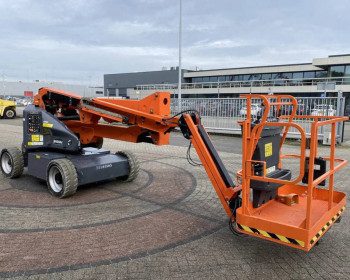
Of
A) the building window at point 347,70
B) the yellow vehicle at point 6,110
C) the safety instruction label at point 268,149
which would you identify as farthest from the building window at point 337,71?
the safety instruction label at point 268,149

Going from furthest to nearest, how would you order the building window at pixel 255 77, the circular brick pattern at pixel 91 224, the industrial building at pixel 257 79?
1. the building window at pixel 255 77
2. the industrial building at pixel 257 79
3. the circular brick pattern at pixel 91 224

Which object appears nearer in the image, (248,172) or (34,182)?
(248,172)

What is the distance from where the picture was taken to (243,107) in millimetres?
16047

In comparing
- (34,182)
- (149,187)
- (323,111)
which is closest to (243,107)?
(323,111)

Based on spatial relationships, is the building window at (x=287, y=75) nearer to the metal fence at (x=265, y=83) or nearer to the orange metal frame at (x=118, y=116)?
the metal fence at (x=265, y=83)

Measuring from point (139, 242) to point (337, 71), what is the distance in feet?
133

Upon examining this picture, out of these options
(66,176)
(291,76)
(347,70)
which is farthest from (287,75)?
(66,176)

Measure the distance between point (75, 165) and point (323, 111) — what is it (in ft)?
37.1

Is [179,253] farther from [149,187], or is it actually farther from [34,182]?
[34,182]

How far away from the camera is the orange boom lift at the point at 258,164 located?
142 inches

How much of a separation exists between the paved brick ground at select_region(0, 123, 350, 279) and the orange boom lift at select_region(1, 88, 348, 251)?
381 millimetres

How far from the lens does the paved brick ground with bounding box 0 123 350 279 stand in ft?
11.9

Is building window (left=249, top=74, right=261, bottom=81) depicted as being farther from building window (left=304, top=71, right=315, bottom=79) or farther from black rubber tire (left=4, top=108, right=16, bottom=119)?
black rubber tire (left=4, top=108, right=16, bottom=119)

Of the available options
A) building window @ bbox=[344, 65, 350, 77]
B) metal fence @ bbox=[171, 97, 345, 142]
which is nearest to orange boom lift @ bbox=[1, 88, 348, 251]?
metal fence @ bbox=[171, 97, 345, 142]
